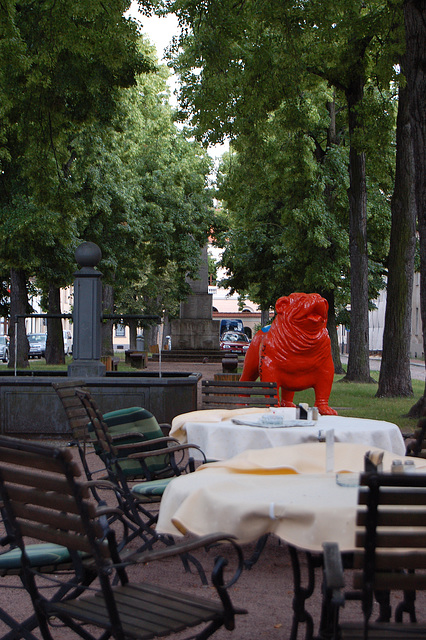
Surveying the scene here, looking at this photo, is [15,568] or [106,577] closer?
[106,577]

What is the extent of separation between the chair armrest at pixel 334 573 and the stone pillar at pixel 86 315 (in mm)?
9363

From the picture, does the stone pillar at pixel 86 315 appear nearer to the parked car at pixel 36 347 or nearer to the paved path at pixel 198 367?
the paved path at pixel 198 367

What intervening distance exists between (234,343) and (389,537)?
44.7 meters

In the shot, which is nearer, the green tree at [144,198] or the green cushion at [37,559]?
the green cushion at [37,559]

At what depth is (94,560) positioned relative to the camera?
10.9ft

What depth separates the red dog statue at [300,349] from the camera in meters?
10.7

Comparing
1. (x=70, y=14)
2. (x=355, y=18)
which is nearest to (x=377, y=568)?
(x=70, y=14)

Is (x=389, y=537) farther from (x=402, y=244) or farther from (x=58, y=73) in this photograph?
(x=402, y=244)

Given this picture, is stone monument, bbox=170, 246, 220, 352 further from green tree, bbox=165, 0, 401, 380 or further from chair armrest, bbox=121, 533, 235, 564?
chair armrest, bbox=121, 533, 235, 564

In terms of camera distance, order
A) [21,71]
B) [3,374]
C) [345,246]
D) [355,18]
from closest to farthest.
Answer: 1. [3,374]
2. [21,71]
3. [355,18]
4. [345,246]

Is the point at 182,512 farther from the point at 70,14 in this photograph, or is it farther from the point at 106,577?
the point at 70,14

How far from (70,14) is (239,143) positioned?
25.9ft

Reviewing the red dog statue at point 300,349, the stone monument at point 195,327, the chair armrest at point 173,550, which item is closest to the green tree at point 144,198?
the stone monument at point 195,327

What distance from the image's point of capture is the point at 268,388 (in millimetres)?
9578
